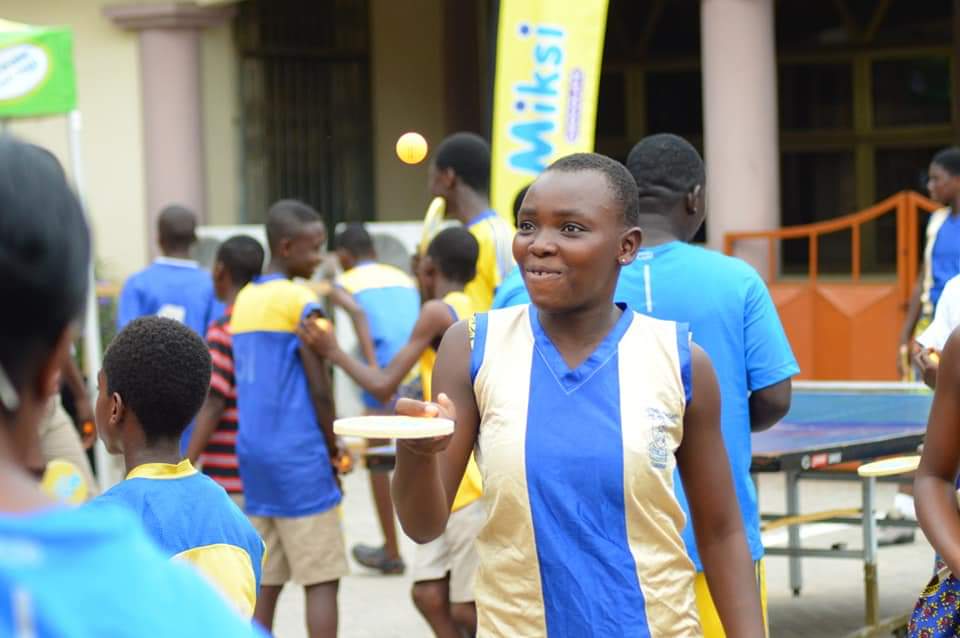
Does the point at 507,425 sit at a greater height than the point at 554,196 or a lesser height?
lesser

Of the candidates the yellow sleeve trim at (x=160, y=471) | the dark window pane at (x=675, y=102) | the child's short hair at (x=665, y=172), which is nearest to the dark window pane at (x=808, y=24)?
the dark window pane at (x=675, y=102)

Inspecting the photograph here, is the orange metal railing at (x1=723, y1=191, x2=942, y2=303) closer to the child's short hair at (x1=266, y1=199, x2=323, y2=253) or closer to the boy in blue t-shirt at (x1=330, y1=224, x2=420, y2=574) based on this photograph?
the boy in blue t-shirt at (x1=330, y1=224, x2=420, y2=574)

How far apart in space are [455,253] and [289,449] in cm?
97

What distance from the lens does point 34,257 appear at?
50.6 inches

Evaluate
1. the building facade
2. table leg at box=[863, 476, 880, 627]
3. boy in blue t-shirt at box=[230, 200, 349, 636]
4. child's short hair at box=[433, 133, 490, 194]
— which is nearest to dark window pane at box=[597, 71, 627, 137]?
the building facade

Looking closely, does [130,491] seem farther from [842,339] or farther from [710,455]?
[842,339]

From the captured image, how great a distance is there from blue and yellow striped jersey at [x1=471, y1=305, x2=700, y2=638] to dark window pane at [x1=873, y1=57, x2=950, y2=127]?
41.1ft

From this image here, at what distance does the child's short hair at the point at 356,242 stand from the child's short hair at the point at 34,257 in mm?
7934

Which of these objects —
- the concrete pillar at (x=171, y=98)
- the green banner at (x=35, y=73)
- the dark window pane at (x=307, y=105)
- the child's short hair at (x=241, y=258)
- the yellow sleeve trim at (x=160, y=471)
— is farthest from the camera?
the dark window pane at (x=307, y=105)

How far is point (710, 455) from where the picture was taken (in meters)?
3.04

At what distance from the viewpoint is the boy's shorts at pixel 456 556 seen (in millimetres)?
5867

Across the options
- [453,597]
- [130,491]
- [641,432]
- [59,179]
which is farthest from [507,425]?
[453,597]

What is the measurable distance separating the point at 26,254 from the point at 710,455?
195cm

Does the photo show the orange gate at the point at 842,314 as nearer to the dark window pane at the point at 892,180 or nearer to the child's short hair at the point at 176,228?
the dark window pane at the point at 892,180
